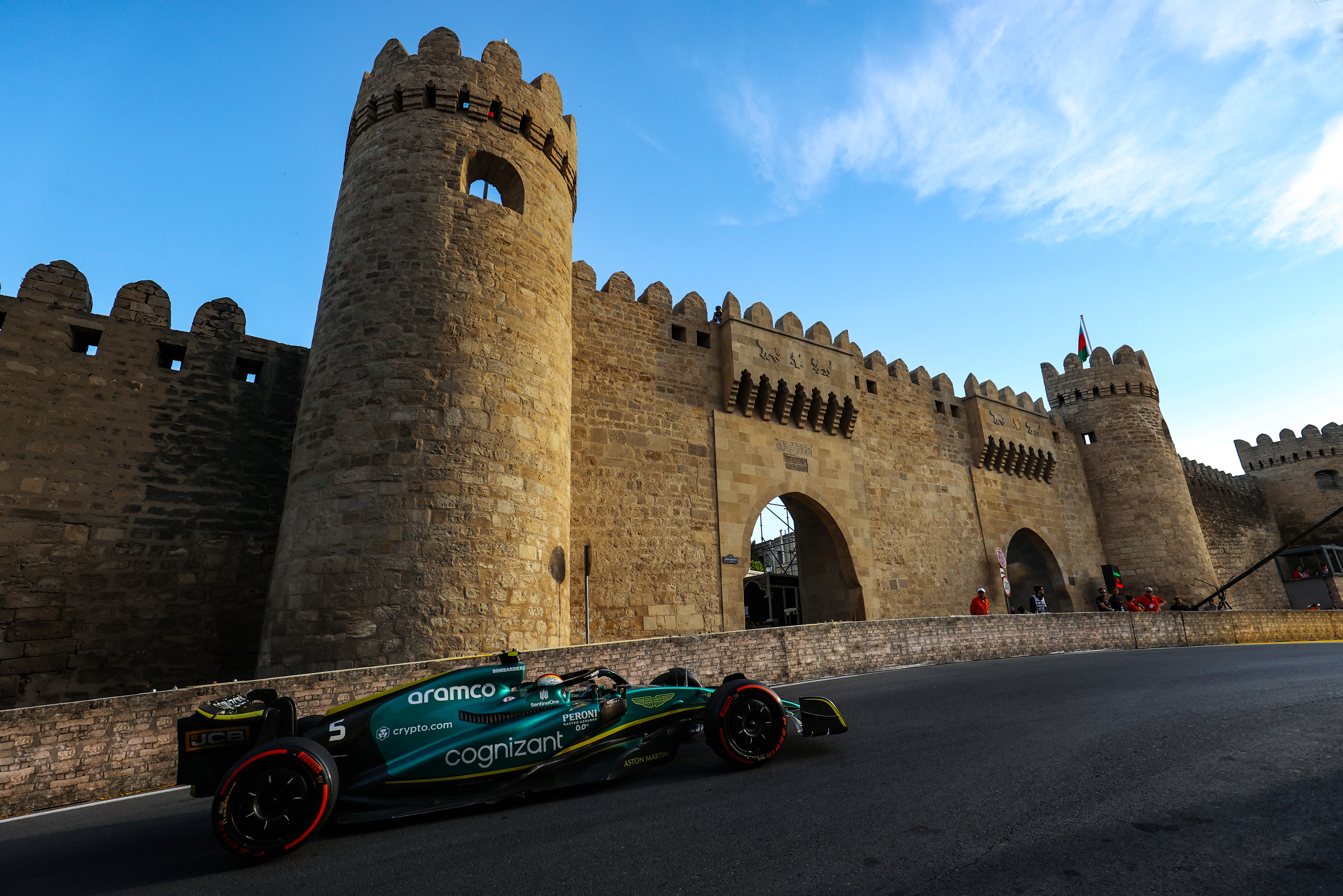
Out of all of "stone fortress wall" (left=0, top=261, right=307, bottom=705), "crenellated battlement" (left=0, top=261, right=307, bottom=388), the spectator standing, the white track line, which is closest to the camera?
the white track line

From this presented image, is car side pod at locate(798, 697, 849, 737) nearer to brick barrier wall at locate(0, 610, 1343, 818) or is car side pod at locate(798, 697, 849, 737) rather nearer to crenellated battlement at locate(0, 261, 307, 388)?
brick barrier wall at locate(0, 610, 1343, 818)

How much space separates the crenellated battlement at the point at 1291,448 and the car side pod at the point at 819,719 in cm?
4159

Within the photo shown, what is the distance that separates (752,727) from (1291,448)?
140 feet

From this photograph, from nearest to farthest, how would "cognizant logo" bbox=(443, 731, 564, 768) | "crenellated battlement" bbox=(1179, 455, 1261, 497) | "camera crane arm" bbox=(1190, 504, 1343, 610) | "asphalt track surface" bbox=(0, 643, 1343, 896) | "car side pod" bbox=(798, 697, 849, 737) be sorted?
"asphalt track surface" bbox=(0, 643, 1343, 896) < "cognizant logo" bbox=(443, 731, 564, 768) < "car side pod" bbox=(798, 697, 849, 737) < "camera crane arm" bbox=(1190, 504, 1343, 610) < "crenellated battlement" bbox=(1179, 455, 1261, 497)

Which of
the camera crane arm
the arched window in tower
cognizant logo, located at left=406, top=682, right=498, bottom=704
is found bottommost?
cognizant logo, located at left=406, top=682, right=498, bottom=704

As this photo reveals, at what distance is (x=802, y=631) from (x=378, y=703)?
6.78m

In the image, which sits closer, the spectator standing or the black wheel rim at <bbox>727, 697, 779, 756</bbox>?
the black wheel rim at <bbox>727, 697, 779, 756</bbox>

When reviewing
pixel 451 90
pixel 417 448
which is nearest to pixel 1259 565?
pixel 417 448

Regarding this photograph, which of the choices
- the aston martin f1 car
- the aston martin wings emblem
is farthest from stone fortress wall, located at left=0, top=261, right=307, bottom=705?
the aston martin wings emblem

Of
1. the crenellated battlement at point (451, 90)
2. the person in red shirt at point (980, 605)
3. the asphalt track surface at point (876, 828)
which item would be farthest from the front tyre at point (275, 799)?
the person in red shirt at point (980, 605)

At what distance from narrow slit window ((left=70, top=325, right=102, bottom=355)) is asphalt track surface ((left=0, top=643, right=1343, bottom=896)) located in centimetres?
779

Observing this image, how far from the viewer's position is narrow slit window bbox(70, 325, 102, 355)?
9.72 metres

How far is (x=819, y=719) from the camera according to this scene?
15.0 ft

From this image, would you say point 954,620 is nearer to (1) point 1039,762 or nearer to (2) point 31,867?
(1) point 1039,762
